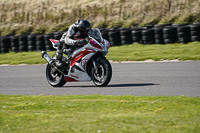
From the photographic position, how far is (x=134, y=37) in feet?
60.8

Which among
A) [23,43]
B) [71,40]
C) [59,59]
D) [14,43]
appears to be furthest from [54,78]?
[14,43]

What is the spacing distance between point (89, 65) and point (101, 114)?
11.1 ft

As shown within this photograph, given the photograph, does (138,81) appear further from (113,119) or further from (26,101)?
(113,119)

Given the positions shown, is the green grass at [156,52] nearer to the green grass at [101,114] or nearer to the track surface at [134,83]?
the track surface at [134,83]

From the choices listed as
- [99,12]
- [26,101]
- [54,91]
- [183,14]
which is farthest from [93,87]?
[99,12]

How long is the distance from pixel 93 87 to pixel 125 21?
1704cm

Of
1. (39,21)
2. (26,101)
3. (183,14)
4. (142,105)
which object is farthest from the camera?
(39,21)

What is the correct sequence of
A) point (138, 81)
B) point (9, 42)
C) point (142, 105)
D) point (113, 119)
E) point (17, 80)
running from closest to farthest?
point (113, 119), point (142, 105), point (138, 81), point (17, 80), point (9, 42)

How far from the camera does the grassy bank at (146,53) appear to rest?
584 inches

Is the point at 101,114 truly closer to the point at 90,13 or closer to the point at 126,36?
the point at 126,36

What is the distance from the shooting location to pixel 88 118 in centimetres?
577

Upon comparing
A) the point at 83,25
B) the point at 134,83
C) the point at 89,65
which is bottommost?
the point at 134,83

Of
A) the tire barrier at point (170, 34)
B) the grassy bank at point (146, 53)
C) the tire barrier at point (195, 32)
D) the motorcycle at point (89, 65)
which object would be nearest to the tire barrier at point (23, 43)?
the grassy bank at point (146, 53)

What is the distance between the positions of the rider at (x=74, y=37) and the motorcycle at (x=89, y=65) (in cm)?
14
